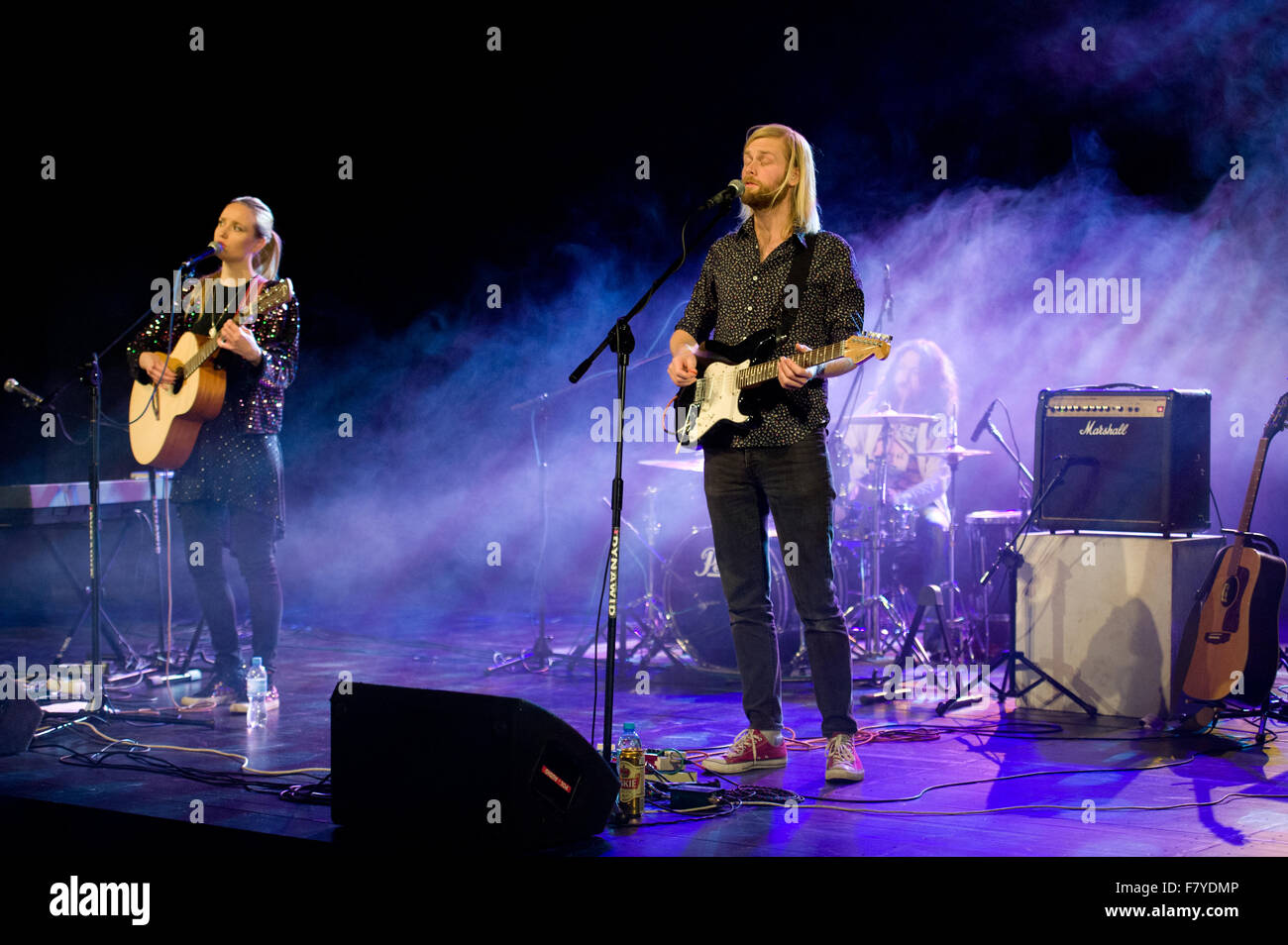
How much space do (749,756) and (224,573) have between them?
2.46 m

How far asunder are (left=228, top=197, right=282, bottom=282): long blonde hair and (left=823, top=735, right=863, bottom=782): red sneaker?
3121 mm

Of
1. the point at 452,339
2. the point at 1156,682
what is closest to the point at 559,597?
the point at 452,339

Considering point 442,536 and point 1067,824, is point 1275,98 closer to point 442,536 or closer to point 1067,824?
point 1067,824

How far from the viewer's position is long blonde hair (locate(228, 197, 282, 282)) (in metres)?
4.94

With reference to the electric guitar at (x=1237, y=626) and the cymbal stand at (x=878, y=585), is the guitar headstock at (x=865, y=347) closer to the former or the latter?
the electric guitar at (x=1237, y=626)

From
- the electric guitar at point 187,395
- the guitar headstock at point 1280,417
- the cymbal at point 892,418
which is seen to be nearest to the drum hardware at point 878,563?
the cymbal at point 892,418

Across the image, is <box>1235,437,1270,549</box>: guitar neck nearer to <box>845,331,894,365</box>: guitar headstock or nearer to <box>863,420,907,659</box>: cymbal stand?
<box>845,331,894,365</box>: guitar headstock

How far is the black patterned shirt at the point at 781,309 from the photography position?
3.58m

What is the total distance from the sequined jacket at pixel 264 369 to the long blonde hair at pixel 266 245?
7.9 inches

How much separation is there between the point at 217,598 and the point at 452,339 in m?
4.55

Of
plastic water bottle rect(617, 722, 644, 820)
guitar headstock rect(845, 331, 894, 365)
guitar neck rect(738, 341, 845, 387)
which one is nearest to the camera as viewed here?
plastic water bottle rect(617, 722, 644, 820)

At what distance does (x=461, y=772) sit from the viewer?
8.83 ft
